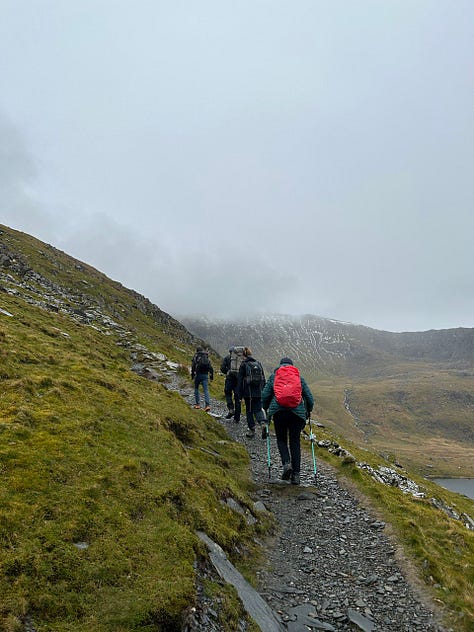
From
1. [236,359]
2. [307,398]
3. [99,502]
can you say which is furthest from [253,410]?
[99,502]

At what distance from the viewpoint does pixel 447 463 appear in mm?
195625

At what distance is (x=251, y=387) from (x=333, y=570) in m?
12.0

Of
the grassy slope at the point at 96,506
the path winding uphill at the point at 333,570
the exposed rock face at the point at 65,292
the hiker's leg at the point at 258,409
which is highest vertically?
the exposed rock face at the point at 65,292

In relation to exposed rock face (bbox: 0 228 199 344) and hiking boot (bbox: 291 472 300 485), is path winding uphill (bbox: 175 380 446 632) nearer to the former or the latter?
hiking boot (bbox: 291 472 300 485)

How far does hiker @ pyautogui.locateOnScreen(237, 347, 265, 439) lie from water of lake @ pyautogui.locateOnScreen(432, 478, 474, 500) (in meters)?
147

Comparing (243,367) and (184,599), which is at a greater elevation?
(243,367)

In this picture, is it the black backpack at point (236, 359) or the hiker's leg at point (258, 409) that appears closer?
the hiker's leg at point (258, 409)

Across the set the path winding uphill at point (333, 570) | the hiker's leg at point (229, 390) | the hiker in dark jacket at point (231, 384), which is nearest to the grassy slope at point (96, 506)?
the path winding uphill at point (333, 570)

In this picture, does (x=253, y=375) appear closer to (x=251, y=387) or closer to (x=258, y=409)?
(x=251, y=387)

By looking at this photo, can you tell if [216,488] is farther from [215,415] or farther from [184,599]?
[215,415]

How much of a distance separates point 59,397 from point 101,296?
58.6 metres

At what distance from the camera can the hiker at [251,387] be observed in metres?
21.3

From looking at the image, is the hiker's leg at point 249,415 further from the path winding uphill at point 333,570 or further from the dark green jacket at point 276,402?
the dark green jacket at point 276,402

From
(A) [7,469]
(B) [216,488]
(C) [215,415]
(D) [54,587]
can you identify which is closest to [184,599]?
(D) [54,587]
